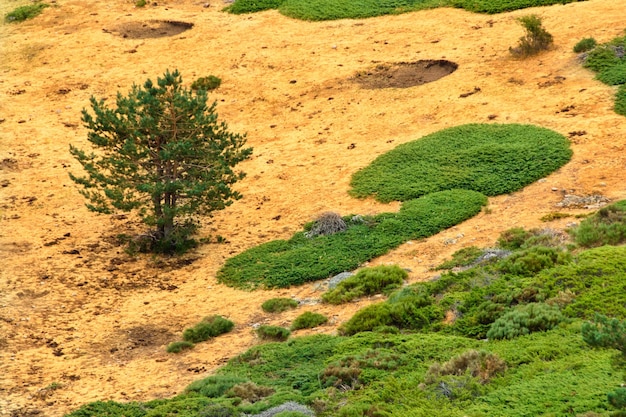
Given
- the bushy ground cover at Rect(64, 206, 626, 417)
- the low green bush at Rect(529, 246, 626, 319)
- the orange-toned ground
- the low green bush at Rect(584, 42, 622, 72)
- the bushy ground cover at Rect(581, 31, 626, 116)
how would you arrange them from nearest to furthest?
the bushy ground cover at Rect(64, 206, 626, 417) < the low green bush at Rect(529, 246, 626, 319) < the orange-toned ground < the bushy ground cover at Rect(581, 31, 626, 116) < the low green bush at Rect(584, 42, 622, 72)

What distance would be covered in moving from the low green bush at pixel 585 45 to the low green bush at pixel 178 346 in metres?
16.7

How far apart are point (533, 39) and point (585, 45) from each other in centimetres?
153

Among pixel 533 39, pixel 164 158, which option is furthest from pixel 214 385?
pixel 533 39

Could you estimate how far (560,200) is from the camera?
21.4 metres

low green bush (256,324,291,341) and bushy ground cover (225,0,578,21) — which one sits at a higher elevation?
bushy ground cover (225,0,578,21)

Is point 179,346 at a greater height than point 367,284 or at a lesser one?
lesser

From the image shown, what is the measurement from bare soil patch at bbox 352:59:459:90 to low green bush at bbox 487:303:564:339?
16073 millimetres

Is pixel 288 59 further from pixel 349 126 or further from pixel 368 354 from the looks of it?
pixel 368 354

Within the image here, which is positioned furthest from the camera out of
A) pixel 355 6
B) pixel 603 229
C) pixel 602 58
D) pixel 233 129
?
pixel 355 6

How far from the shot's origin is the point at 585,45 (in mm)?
29172

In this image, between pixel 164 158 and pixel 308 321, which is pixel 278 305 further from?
pixel 164 158

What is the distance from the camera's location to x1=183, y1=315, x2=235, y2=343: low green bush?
58.5 feet

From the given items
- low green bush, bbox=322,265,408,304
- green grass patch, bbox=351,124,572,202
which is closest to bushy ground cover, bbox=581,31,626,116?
green grass patch, bbox=351,124,572,202

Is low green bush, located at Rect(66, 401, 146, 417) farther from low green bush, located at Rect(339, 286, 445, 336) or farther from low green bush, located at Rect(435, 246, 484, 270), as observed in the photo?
low green bush, located at Rect(435, 246, 484, 270)
